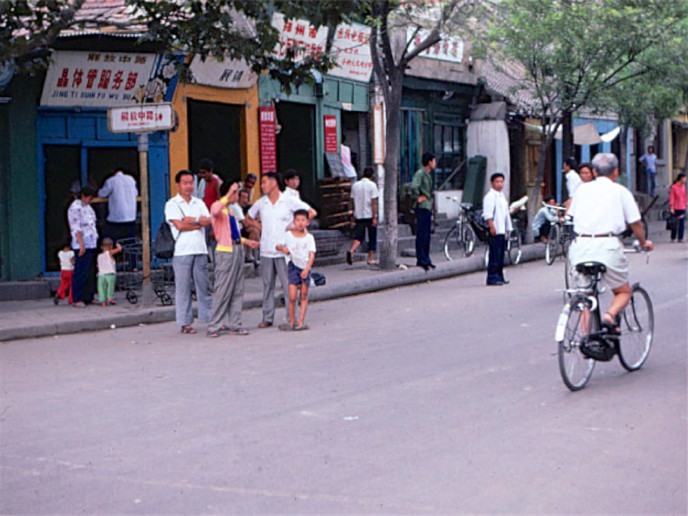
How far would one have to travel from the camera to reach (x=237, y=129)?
19.9m

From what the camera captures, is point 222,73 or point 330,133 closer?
point 222,73

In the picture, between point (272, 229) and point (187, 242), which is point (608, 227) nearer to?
point (272, 229)

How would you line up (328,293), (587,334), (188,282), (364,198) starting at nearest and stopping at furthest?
1. (587,334)
2. (188,282)
3. (328,293)
4. (364,198)

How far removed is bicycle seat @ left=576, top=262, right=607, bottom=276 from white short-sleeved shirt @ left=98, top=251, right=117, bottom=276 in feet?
26.0

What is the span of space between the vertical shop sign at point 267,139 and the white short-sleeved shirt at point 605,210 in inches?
478

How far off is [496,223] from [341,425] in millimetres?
9542

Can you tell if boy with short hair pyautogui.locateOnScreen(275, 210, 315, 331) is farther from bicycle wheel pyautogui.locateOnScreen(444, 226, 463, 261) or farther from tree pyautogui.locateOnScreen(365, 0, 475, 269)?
bicycle wheel pyautogui.locateOnScreen(444, 226, 463, 261)

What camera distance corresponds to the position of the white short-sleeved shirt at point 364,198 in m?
19.5

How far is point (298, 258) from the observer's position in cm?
1172

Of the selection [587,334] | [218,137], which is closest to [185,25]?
[218,137]

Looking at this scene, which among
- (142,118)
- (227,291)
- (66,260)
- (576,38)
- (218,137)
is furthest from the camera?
(576,38)

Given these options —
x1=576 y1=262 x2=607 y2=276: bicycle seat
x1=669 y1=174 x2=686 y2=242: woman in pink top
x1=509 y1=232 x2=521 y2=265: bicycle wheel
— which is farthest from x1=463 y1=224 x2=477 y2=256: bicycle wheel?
x1=576 y1=262 x2=607 y2=276: bicycle seat

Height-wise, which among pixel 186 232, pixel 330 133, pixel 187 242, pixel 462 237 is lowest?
pixel 462 237

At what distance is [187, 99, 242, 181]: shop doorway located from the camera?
782 inches
